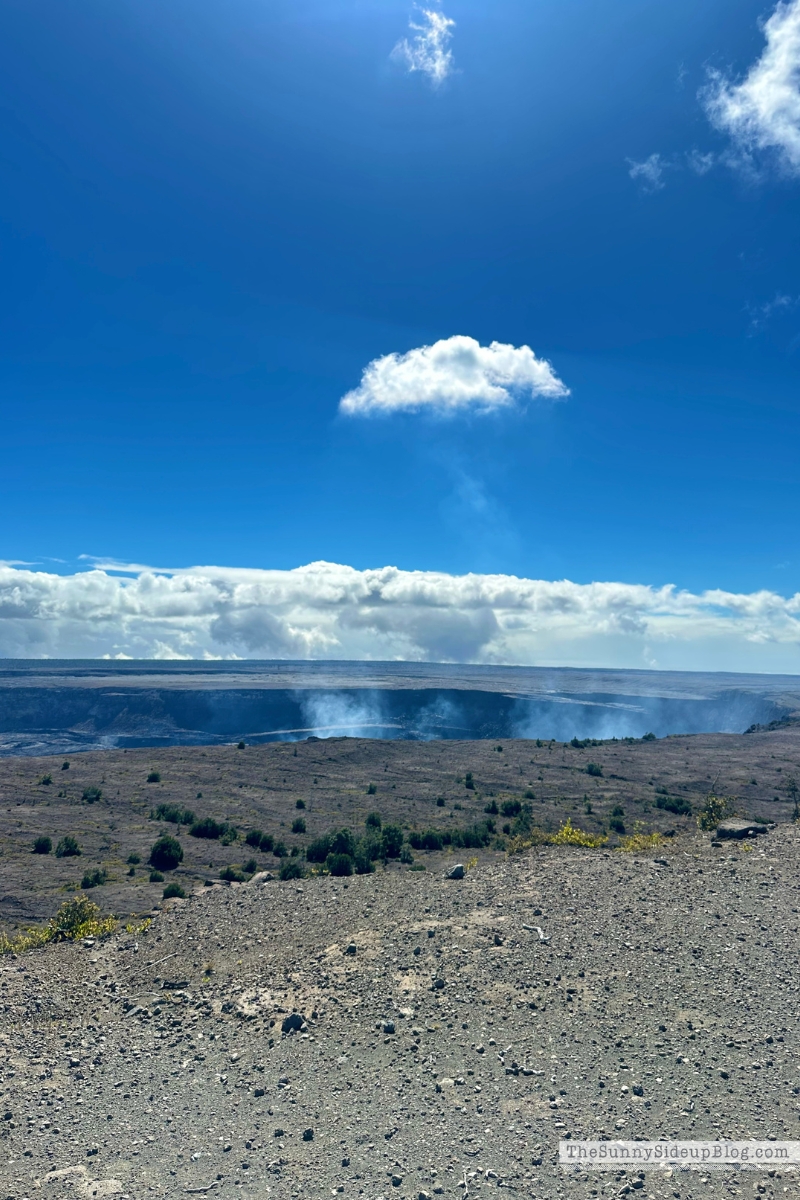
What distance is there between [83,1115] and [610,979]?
766 centimetres

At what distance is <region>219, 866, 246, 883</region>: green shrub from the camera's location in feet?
76.8

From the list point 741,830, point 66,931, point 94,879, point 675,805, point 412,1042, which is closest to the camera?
point 412,1042

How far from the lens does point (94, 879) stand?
72.0 ft

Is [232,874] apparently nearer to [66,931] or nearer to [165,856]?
[165,856]

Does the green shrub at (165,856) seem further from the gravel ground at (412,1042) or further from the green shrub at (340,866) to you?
the gravel ground at (412,1042)

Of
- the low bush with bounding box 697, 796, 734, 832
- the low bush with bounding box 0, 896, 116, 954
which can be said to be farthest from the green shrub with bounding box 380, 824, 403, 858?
the low bush with bounding box 697, 796, 734, 832

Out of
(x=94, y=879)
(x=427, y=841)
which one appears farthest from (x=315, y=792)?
(x=94, y=879)

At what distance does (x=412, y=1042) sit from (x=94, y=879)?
16.0 metres

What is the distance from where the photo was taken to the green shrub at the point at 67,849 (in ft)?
84.9

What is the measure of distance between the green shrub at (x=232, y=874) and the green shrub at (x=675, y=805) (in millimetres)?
22656

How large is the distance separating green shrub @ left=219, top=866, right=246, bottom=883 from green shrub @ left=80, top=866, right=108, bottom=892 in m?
3.86

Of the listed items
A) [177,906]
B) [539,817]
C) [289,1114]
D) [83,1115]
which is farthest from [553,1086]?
[539,817]

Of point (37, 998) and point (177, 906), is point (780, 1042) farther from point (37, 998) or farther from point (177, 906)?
point (177, 906)

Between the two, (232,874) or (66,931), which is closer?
(66,931)
